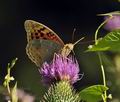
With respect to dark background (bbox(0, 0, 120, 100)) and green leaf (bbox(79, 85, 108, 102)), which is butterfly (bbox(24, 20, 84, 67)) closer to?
green leaf (bbox(79, 85, 108, 102))

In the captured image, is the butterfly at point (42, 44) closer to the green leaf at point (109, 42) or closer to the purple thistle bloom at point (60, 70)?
the purple thistle bloom at point (60, 70)

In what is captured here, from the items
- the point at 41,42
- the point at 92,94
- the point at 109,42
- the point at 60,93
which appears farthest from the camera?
the point at 41,42

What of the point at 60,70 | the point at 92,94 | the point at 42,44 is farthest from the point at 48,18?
the point at 92,94

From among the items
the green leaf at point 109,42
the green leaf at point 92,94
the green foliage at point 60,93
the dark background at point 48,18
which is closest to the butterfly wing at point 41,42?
the green foliage at point 60,93

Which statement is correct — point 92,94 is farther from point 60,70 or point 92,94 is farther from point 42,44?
point 42,44

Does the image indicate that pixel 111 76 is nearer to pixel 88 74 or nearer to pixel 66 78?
pixel 66 78

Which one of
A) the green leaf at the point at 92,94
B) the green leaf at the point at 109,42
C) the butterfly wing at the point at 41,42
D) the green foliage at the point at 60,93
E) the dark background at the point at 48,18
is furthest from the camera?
the dark background at the point at 48,18

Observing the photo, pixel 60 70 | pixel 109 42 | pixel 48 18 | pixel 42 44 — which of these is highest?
pixel 109 42
